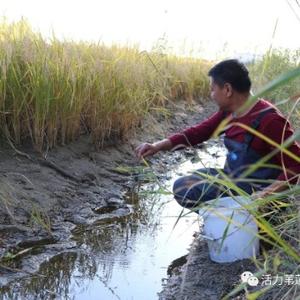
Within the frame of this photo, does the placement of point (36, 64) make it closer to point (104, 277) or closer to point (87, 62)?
point (87, 62)

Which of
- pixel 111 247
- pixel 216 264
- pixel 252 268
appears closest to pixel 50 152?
pixel 111 247

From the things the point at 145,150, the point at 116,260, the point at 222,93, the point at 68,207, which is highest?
the point at 222,93

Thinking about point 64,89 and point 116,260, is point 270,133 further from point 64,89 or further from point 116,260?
point 64,89

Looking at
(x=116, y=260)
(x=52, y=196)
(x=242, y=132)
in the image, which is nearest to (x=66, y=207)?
(x=52, y=196)

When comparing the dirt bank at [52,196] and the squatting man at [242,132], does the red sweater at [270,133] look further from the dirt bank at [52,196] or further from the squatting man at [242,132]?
the dirt bank at [52,196]

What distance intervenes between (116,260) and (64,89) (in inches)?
66.3

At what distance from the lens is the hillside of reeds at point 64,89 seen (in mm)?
3623

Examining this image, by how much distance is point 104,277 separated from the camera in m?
2.49

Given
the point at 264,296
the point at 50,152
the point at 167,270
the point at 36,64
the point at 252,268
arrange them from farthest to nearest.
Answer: the point at 50,152, the point at 36,64, the point at 167,270, the point at 252,268, the point at 264,296

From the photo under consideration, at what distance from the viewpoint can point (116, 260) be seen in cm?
270

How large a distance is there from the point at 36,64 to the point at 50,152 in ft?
2.33

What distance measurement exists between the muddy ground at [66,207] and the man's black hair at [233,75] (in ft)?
2.97

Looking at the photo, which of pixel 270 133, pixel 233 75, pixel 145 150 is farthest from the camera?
pixel 145 150

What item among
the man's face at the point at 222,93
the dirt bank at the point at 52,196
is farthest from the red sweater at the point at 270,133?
the dirt bank at the point at 52,196
